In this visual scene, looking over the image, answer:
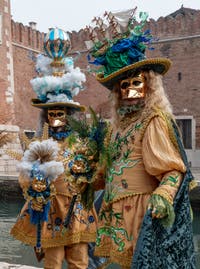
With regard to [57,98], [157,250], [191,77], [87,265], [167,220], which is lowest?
[87,265]

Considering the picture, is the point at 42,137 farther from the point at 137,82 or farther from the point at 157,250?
the point at 157,250

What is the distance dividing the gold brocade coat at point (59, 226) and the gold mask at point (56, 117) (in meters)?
0.26

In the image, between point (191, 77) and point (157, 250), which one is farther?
point (191, 77)

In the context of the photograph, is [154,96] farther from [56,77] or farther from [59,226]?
[56,77]

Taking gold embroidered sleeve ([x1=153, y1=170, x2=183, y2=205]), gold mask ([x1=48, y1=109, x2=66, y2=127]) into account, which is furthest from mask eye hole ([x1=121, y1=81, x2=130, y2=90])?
gold mask ([x1=48, y1=109, x2=66, y2=127])

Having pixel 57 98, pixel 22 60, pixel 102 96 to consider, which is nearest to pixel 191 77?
pixel 102 96

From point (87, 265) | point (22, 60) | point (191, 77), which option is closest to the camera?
point (87, 265)

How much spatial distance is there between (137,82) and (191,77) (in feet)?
50.1

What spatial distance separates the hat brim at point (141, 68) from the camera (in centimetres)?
220

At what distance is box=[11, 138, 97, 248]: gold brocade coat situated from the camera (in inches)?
117

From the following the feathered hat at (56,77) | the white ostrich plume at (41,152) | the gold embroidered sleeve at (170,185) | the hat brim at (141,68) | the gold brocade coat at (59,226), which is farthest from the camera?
the feathered hat at (56,77)

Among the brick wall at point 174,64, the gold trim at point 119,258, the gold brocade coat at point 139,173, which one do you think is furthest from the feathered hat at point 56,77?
the brick wall at point 174,64

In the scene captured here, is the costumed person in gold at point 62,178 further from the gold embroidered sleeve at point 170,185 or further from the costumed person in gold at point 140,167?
the gold embroidered sleeve at point 170,185

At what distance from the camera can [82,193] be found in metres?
2.44
